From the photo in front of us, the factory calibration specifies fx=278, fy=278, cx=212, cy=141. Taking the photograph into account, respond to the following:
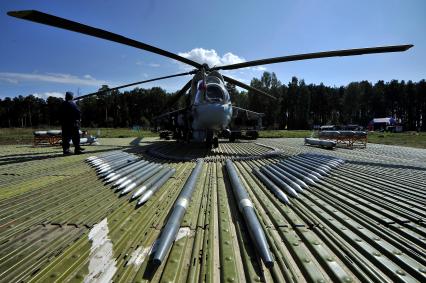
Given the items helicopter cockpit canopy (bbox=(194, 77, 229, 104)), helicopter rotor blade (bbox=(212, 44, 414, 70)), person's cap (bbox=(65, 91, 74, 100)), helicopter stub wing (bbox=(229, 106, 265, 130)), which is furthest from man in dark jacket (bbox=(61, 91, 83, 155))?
helicopter stub wing (bbox=(229, 106, 265, 130))

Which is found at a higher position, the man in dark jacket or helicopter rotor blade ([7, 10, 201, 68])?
helicopter rotor blade ([7, 10, 201, 68])

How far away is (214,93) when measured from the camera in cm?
1598

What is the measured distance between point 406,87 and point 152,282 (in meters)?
143

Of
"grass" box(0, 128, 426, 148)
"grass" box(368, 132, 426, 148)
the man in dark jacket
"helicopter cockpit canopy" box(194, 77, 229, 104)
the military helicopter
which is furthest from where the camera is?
"grass" box(0, 128, 426, 148)

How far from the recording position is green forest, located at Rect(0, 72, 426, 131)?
101375mm

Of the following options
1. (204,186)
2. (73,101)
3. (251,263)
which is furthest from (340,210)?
(73,101)

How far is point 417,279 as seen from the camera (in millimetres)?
3309

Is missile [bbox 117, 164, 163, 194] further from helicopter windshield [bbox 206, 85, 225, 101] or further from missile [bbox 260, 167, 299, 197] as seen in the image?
helicopter windshield [bbox 206, 85, 225, 101]

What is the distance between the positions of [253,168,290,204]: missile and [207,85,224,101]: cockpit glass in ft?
23.6

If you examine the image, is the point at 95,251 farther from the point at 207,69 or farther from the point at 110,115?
the point at 110,115

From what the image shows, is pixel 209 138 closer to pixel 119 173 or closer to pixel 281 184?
pixel 119 173

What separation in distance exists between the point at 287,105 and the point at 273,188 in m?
107

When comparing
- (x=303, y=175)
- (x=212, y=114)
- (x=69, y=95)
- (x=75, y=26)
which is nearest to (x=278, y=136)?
(x=212, y=114)

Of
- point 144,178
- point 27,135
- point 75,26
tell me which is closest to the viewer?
point 144,178
